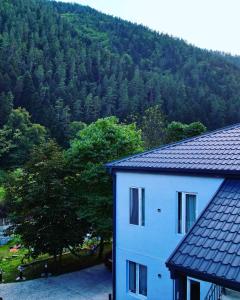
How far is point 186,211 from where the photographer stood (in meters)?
12.7

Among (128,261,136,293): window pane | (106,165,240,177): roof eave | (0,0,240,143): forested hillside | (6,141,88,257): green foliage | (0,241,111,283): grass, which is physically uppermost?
(0,0,240,143): forested hillside

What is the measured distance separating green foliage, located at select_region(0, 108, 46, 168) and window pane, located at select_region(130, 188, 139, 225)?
60.6 metres

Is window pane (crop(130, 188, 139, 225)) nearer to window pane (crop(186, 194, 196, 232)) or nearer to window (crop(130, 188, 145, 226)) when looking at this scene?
window (crop(130, 188, 145, 226))

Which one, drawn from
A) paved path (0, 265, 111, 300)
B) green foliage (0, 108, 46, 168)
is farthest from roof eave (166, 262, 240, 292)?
green foliage (0, 108, 46, 168)

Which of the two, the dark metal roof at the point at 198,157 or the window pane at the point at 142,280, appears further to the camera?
the window pane at the point at 142,280

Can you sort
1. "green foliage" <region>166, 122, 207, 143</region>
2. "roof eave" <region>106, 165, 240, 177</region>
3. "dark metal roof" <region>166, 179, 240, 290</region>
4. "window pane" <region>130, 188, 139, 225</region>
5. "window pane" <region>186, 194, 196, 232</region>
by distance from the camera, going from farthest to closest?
"green foliage" <region>166, 122, 207, 143</region> → "window pane" <region>130, 188, 139, 225</region> → "window pane" <region>186, 194, 196, 232</region> → "roof eave" <region>106, 165, 240, 177</region> → "dark metal roof" <region>166, 179, 240, 290</region>

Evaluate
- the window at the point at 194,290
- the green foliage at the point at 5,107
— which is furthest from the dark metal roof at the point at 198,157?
the green foliage at the point at 5,107

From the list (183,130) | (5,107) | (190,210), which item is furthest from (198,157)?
(5,107)

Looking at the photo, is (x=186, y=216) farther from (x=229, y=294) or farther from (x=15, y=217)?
(x=15, y=217)

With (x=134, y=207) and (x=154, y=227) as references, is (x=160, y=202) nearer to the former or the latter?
(x=154, y=227)

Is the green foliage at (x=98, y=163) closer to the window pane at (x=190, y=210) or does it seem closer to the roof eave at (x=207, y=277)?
the window pane at (x=190, y=210)

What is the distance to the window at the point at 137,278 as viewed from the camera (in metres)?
14.1

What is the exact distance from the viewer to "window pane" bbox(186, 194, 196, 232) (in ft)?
41.0

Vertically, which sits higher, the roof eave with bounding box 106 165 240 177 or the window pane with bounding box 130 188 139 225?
the roof eave with bounding box 106 165 240 177
